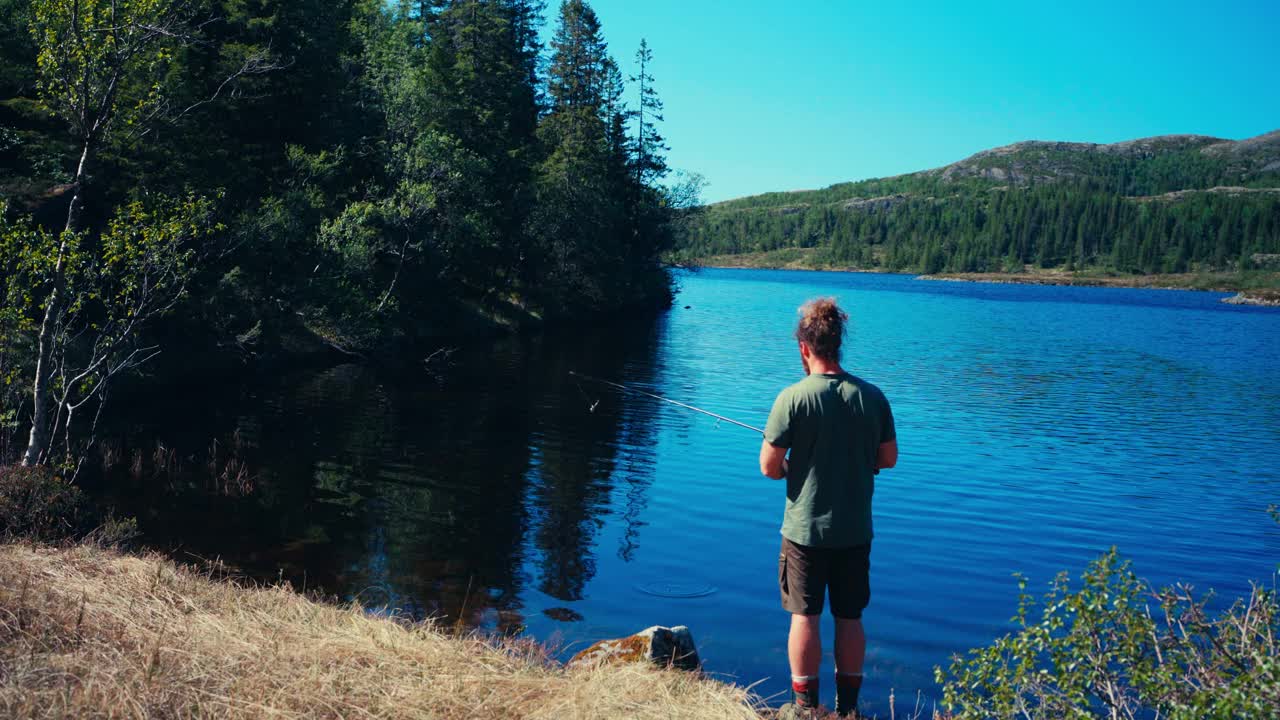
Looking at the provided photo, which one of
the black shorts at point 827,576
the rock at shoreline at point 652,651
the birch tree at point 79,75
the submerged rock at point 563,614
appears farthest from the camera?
the birch tree at point 79,75

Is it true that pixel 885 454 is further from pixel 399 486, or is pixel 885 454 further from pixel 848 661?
pixel 399 486

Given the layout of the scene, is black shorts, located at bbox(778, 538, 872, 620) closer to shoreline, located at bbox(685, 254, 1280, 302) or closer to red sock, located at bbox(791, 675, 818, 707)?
red sock, located at bbox(791, 675, 818, 707)

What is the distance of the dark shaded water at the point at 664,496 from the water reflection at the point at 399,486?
0.06 meters

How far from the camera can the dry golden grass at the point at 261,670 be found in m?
4.10

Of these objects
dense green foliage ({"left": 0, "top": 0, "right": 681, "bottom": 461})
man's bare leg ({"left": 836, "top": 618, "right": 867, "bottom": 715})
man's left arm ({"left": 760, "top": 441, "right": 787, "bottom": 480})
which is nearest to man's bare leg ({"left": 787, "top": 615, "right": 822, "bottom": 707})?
man's bare leg ({"left": 836, "top": 618, "right": 867, "bottom": 715})

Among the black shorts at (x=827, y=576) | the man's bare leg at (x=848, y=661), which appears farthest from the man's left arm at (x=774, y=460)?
the man's bare leg at (x=848, y=661)

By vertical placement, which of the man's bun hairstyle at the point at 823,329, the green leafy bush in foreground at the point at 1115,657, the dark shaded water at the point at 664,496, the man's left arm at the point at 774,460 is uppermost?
the man's bun hairstyle at the point at 823,329

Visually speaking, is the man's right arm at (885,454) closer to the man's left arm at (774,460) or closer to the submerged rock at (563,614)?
the man's left arm at (774,460)

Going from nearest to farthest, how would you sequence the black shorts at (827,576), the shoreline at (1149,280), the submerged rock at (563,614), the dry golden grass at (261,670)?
the dry golden grass at (261,670) → the black shorts at (827,576) → the submerged rock at (563,614) → the shoreline at (1149,280)

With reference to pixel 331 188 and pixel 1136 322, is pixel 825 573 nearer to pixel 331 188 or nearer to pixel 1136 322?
pixel 331 188

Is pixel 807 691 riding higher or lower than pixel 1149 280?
lower

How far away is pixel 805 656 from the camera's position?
4.95 metres

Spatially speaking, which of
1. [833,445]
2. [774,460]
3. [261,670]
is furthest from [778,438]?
[261,670]

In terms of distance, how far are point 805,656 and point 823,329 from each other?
6.25 feet
